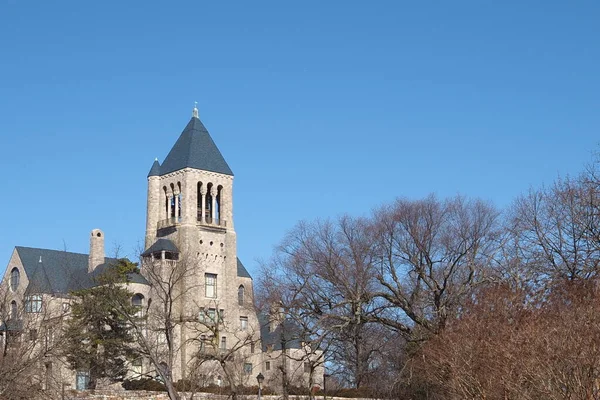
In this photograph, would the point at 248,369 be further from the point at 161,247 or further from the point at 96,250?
the point at 96,250

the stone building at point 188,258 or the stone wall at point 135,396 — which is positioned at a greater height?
the stone building at point 188,258

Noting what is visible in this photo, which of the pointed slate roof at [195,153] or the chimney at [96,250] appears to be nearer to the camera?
the chimney at [96,250]

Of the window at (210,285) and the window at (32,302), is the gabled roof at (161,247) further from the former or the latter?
the window at (32,302)

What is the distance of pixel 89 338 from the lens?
58031 millimetres

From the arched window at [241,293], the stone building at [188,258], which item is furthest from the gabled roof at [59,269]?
the arched window at [241,293]

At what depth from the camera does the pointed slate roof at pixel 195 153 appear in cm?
7762

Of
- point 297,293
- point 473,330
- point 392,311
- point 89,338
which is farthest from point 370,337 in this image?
point 473,330

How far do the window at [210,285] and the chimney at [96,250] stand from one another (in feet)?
27.2

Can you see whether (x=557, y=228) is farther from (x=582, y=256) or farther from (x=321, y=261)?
(x=321, y=261)

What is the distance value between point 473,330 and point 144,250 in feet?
151

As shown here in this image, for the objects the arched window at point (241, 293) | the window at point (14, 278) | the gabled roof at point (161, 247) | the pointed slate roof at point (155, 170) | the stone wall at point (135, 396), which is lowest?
the stone wall at point (135, 396)

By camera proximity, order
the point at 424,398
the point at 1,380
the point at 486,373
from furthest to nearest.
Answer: the point at 424,398
the point at 1,380
the point at 486,373

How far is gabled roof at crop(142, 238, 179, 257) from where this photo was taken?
7406 cm

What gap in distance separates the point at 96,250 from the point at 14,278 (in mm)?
6423
